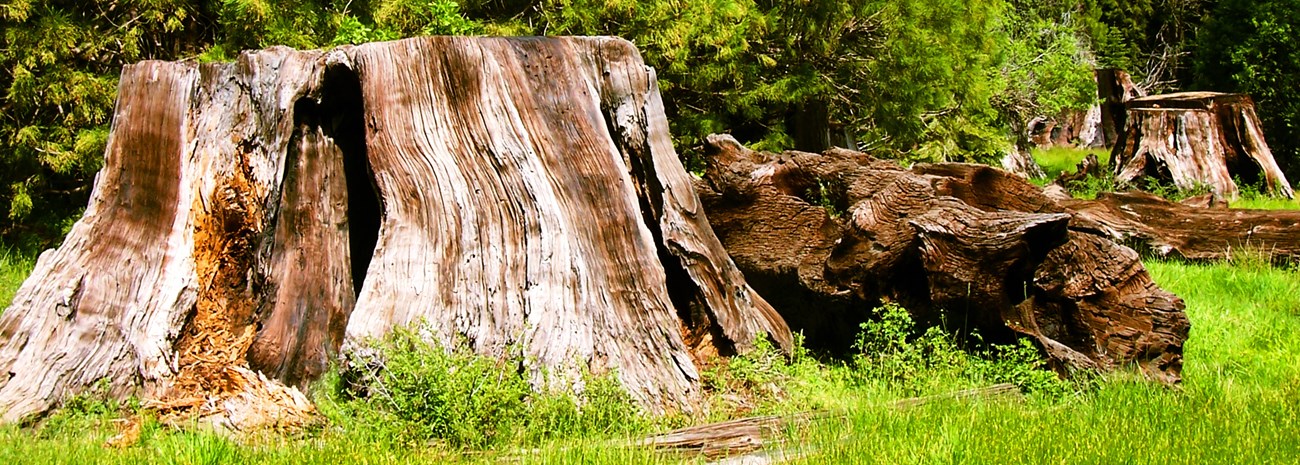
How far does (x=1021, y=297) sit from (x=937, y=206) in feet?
1.99

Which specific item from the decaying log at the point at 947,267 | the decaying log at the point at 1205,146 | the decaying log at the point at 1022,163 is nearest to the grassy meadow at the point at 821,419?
the decaying log at the point at 947,267

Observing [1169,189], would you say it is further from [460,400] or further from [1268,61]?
[460,400]

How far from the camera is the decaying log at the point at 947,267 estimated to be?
527 centimetres

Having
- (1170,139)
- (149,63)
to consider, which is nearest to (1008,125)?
(1170,139)

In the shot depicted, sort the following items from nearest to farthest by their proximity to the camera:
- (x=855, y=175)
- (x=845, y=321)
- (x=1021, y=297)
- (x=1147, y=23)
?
(x=1021, y=297)
(x=845, y=321)
(x=855, y=175)
(x=1147, y=23)

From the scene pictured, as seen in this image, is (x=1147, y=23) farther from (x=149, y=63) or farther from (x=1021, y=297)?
(x=149, y=63)

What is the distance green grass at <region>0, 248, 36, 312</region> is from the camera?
786 centimetres

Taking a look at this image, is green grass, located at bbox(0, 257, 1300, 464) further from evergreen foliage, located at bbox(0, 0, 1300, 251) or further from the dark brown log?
the dark brown log

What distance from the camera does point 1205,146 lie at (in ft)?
40.9

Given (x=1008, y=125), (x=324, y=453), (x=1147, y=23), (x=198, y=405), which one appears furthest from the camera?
(x=1147, y=23)

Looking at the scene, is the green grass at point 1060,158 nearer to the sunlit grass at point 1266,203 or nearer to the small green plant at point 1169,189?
the small green plant at point 1169,189

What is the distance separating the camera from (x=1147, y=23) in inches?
1073

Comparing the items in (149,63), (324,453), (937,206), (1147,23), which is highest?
(1147,23)

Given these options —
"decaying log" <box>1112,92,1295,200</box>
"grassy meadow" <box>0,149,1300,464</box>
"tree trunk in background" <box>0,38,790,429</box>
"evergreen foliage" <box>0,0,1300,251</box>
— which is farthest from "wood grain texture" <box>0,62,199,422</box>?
"decaying log" <box>1112,92,1295,200</box>
